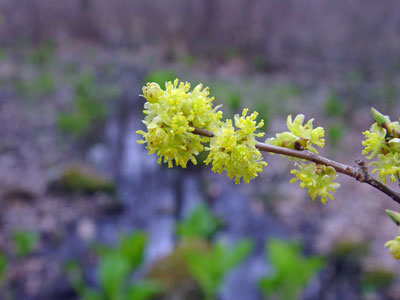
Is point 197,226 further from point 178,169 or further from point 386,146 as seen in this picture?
point 386,146

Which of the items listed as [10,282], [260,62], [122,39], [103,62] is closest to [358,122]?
[260,62]

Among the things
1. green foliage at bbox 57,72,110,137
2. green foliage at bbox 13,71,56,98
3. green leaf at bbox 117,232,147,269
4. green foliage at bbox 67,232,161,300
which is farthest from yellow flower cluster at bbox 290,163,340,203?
green foliage at bbox 13,71,56,98

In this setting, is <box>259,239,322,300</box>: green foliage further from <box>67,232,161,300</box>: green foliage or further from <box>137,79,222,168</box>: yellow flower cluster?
<box>137,79,222,168</box>: yellow flower cluster

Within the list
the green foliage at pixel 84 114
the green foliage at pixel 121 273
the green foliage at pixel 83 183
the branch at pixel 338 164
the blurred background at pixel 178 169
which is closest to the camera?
the branch at pixel 338 164

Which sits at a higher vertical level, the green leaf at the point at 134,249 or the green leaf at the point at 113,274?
the green leaf at the point at 134,249

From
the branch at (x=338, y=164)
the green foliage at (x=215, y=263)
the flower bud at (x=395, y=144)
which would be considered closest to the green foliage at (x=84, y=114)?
the green foliage at (x=215, y=263)

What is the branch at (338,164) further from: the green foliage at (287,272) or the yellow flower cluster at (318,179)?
the green foliage at (287,272)

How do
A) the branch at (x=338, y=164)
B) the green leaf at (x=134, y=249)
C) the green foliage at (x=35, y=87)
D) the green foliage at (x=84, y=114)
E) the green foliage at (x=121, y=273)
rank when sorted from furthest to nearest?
the green foliage at (x=35, y=87) → the green foliage at (x=84, y=114) → the green leaf at (x=134, y=249) → the green foliage at (x=121, y=273) → the branch at (x=338, y=164)
